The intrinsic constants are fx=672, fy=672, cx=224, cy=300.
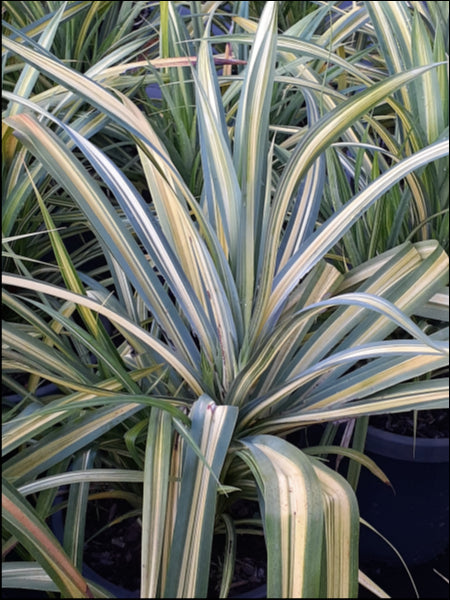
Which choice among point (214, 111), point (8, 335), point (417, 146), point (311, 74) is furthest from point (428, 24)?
point (8, 335)

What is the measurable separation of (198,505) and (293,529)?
94 mm

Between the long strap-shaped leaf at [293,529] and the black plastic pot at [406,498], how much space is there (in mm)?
425

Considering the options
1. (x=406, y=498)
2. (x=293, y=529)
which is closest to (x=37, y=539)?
(x=293, y=529)

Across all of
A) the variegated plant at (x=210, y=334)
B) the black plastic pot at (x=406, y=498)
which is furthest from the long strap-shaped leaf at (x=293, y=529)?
the black plastic pot at (x=406, y=498)

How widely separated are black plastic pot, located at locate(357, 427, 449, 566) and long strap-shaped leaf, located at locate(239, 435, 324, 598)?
42 centimetres

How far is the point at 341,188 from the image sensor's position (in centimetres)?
84

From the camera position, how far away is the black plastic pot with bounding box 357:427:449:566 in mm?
884

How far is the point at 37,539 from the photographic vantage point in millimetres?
518

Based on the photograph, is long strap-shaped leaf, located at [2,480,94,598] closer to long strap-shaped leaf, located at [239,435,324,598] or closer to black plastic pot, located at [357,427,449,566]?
long strap-shaped leaf, located at [239,435,324,598]

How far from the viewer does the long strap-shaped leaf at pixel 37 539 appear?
513mm

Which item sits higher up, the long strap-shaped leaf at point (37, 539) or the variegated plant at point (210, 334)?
the variegated plant at point (210, 334)

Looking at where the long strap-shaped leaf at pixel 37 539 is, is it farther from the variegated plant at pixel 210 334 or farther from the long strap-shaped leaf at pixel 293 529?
the long strap-shaped leaf at pixel 293 529

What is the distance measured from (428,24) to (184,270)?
637 mm

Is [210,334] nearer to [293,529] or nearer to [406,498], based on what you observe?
[293,529]
